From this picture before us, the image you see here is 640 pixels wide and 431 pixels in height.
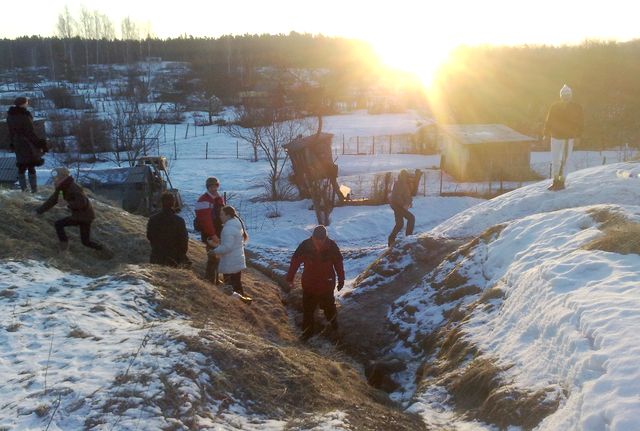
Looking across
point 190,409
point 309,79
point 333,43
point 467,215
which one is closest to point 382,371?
point 190,409

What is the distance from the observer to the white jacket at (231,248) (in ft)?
25.6

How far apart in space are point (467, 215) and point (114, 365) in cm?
928

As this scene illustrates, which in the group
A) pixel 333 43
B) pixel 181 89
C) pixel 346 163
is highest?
pixel 333 43

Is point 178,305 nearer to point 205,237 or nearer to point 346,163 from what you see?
point 205,237

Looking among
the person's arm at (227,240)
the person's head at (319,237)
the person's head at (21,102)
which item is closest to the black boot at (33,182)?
the person's head at (21,102)

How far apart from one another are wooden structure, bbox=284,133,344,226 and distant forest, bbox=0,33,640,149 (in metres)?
25.7

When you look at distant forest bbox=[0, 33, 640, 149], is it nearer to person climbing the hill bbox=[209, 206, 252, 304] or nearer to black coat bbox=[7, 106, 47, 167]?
person climbing the hill bbox=[209, 206, 252, 304]

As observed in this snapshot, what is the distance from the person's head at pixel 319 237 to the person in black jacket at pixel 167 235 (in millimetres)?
1763

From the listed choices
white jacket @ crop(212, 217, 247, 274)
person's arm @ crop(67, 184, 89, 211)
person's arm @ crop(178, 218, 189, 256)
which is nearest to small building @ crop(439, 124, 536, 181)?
white jacket @ crop(212, 217, 247, 274)

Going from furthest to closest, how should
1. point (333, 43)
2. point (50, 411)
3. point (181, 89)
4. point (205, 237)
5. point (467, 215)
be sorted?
point (333, 43) < point (181, 89) < point (467, 215) < point (205, 237) < point (50, 411)

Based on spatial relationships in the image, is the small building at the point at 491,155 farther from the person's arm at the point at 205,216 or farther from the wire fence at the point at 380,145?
the person's arm at the point at 205,216

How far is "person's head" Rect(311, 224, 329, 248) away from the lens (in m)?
7.82

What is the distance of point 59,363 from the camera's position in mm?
4766

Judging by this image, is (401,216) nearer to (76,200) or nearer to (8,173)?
(76,200)
